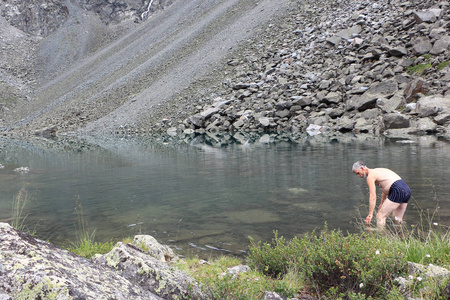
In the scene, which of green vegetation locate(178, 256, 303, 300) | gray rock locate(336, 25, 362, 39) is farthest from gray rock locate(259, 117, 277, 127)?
green vegetation locate(178, 256, 303, 300)

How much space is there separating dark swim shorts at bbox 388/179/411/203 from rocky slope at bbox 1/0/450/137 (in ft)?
78.4

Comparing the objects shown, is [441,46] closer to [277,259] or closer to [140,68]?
[277,259]

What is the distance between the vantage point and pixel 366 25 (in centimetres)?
4866

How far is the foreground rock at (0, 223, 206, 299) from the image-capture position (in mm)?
2793

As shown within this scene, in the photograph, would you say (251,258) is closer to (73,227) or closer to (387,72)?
(73,227)

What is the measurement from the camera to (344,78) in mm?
42156

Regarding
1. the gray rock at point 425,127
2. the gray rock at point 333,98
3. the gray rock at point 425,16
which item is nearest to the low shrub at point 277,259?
the gray rock at point 425,127

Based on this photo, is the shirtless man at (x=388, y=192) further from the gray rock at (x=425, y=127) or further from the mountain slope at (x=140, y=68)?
the mountain slope at (x=140, y=68)

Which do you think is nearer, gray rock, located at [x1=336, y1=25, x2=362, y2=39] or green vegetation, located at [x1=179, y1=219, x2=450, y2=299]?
green vegetation, located at [x1=179, y1=219, x2=450, y2=299]

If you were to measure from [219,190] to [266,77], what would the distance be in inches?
1441

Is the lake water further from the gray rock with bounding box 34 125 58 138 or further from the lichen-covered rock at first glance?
the gray rock with bounding box 34 125 58 138

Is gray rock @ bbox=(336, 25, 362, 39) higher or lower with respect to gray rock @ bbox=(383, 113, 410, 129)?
higher

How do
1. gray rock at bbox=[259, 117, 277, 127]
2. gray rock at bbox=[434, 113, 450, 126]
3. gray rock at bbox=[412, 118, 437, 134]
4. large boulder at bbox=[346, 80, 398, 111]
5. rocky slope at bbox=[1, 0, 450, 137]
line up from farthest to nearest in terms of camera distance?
1. gray rock at bbox=[259, 117, 277, 127]
2. rocky slope at bbox=[1, 0, 450, 137]
3. large boulder at bbox=[346, 80, 398, 111]
4. gray rock at bbox=[412, 118, 437, 134]
5. gray rock at bbox=[434, 113, 450, 126]

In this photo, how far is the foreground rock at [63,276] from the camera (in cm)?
279
